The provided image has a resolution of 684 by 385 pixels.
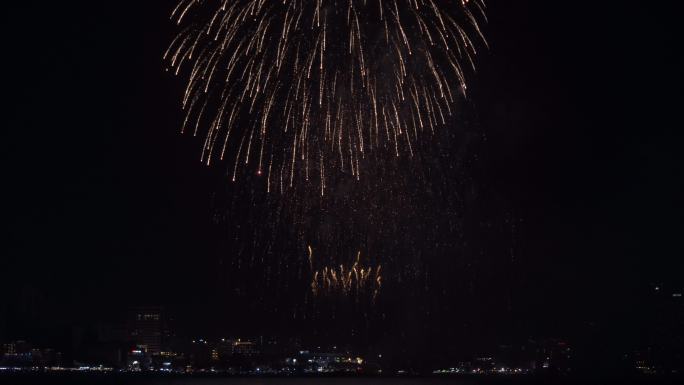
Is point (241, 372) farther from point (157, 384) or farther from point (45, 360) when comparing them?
point (157, 384)

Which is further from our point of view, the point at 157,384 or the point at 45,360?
the point at 45,360

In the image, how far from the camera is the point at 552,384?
109 metres

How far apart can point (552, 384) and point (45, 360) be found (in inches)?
4976

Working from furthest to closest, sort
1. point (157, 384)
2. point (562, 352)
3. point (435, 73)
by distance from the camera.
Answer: point (562, 352) < point (157, 384) < point (435, 73)

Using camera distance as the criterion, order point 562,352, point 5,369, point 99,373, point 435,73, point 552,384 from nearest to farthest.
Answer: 1. point 435,73
2. point 552,384
3. point 562,352
4. point 5,369
5. point 99,373

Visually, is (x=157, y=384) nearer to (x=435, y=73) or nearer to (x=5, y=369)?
(x=5, y=369)

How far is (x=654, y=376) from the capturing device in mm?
145000

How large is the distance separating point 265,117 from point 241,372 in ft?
582

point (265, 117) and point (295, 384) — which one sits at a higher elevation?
point (265, 117)

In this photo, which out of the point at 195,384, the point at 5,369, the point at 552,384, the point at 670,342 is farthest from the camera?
the point at 5,369

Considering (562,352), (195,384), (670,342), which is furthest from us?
(562,352)

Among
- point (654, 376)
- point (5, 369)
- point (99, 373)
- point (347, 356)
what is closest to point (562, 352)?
point (654, 376)

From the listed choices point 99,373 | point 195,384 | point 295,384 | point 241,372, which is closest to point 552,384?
point 295,384

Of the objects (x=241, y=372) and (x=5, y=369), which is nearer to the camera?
(x=5, y=369)
